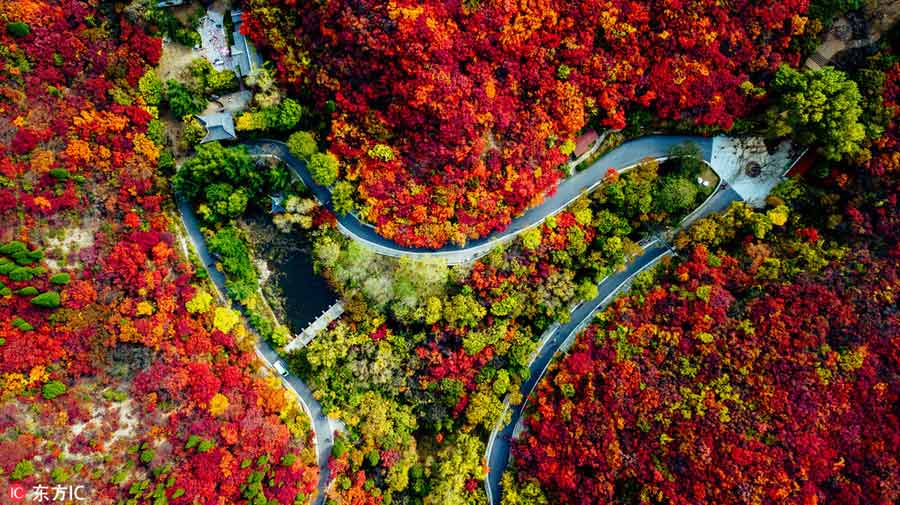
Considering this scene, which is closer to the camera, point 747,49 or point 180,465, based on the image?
point 180,465

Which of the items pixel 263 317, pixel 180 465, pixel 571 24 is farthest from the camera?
pixel 263 317

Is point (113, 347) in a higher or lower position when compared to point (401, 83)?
lower

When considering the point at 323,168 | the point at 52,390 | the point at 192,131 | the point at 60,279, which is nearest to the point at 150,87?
the point at 192,131

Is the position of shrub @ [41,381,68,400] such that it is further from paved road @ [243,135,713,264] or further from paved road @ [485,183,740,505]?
paved road @ [485,183,740,505]

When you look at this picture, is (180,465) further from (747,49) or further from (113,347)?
(747,49)

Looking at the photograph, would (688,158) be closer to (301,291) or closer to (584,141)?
(584,141)

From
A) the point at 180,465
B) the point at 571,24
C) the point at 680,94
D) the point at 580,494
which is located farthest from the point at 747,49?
the point at 180,465
